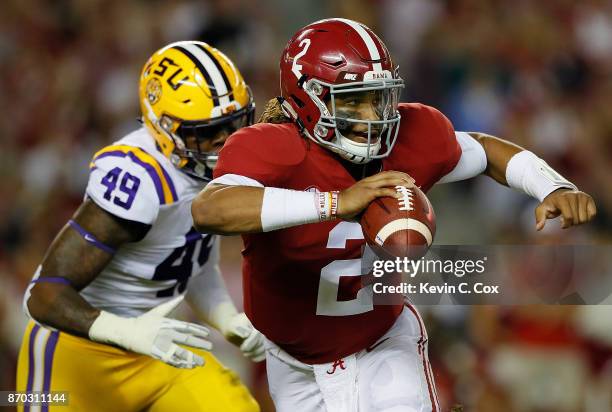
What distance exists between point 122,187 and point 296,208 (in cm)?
99

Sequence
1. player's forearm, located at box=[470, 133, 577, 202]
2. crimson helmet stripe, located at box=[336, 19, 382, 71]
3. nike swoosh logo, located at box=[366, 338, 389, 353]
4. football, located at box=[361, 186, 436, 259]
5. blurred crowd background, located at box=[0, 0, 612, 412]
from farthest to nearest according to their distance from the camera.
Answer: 1. blurred crowd background, located at box=[0, 0, 612, 412]
2. nike swoosh logo, located at box=[366, 338, 389, 353]
3. player's forearm, located at box=[470, 133, 577, 202]
4. crimson helmet stripe, located at box=[336, 19, 382, 71]
5. football, located at box=[361, 186, 436, 259]

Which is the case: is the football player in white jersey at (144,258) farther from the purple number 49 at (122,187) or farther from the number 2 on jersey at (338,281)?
the number 2 on jersey at (338,281)

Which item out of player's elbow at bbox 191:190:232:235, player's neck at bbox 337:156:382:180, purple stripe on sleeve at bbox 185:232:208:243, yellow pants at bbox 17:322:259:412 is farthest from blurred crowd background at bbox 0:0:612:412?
player's elbow at bbox 191:190:232:235

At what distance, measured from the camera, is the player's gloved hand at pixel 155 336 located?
10.3 ft

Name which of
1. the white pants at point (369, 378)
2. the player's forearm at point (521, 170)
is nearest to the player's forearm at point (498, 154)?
the player's forearm at point (521, 170)

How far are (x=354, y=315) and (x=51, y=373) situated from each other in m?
1.14

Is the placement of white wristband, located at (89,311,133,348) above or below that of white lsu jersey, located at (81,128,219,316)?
below

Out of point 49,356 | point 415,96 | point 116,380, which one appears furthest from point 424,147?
point 415,96

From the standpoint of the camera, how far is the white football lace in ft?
8.10

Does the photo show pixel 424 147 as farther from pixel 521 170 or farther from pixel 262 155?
pixel 262 155

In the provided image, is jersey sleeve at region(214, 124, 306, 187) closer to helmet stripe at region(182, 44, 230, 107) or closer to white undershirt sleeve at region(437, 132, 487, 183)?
white undershirt sleeve at region(437, 132, 487, 183)

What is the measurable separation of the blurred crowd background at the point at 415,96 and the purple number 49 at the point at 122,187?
190cm

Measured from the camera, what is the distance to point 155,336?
124 inches

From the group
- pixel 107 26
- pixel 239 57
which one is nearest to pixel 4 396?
pixel 239 57
